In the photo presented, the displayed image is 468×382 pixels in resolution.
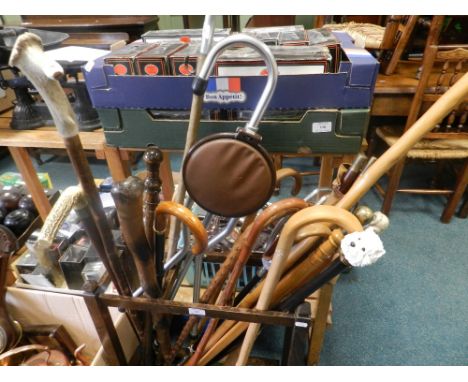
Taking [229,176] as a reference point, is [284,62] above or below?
above

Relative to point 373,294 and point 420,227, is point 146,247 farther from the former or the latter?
point 420,227

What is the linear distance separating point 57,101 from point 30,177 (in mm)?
781

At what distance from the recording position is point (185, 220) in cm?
56

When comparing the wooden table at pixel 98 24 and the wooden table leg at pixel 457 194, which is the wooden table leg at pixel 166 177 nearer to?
the wooden table leg at pixel 457 194

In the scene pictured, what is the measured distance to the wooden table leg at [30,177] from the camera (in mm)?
1014

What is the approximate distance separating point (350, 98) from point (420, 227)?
1.33m

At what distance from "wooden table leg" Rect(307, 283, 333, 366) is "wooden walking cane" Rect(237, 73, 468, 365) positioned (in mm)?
249

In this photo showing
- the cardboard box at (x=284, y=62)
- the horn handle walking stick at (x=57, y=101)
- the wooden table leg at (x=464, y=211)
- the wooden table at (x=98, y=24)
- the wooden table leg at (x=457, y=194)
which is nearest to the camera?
the horn handle walking stick at (x=57, y=101)

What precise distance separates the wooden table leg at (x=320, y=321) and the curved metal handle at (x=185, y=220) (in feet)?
1.24

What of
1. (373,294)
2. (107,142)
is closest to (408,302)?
(373,294)

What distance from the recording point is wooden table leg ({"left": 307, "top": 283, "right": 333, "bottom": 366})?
2.68 feet

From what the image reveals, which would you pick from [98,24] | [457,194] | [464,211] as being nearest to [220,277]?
[457,194]

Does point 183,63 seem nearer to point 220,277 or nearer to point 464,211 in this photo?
point 220,277

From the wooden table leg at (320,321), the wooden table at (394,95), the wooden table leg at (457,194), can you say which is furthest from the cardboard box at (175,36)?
the wooden table leg at (457,194)
